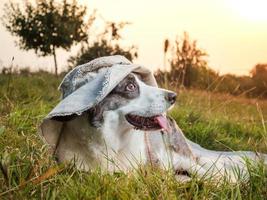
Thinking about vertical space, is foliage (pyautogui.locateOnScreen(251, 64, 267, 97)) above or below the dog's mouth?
below

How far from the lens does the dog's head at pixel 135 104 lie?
14.6 ft

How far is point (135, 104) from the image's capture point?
4.52 metres

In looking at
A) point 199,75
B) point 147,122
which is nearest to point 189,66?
point 199,75

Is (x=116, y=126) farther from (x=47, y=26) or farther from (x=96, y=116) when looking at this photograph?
(x=47, y=26)

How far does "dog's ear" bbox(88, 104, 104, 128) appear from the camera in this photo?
437cm

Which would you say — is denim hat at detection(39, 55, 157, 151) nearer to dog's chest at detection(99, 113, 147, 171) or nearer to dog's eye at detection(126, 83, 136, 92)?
dog's eye at detection(126, 83, 136, 92)

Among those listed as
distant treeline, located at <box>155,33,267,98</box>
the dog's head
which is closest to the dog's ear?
the dog's head

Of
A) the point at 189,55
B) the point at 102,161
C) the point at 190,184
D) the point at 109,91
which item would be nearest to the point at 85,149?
the point at 102,161

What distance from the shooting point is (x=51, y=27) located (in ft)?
68.0

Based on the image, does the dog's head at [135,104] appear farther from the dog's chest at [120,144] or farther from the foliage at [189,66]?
the foliage at [189,66]

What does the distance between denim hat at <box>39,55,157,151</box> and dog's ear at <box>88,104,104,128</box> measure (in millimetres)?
113

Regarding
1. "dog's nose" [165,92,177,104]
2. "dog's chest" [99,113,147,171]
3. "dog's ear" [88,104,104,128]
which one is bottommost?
"dog's chest" [99,113,147,171]

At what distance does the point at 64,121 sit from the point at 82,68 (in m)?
0.47

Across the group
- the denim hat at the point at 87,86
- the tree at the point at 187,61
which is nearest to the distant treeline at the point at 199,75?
the tree at the point at 187,61
